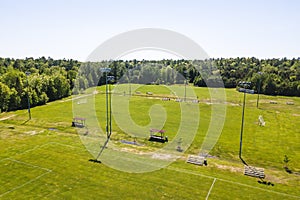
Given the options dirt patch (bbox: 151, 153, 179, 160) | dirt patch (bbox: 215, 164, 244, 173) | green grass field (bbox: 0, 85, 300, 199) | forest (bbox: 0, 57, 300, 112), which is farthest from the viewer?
forest (bbox: 0, 57, 300, 112)

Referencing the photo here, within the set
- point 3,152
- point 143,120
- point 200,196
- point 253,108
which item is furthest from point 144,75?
point 200,196

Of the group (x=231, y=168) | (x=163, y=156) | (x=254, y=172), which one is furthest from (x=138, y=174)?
(x=254, y=172)

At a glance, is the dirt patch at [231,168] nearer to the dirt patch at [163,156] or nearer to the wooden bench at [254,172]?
the wooden bench at [254,172]

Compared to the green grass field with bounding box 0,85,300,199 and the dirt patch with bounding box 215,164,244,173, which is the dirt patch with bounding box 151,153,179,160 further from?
the dirt patch with bounding box 215,164,244,173

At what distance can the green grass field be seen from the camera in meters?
20.1

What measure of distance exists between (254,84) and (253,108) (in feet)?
104

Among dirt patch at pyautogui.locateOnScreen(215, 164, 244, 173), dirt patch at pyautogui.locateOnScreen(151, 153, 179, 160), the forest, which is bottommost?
Result: dirt patch at pyautogui.locateOnScreen(215, 164, 244, 173)

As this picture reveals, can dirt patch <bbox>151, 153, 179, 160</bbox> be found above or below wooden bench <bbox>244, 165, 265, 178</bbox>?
above

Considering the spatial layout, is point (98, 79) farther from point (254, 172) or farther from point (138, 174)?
point (254, 172)

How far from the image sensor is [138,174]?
2314cm

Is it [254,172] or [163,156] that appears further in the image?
[163,156]

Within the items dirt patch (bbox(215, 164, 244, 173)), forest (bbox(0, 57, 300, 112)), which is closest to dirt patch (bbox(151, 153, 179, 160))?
dirt patch (bbox(215, 164, 244, 173))

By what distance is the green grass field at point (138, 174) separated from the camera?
20.1 metres

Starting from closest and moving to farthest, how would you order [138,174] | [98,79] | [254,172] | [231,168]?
[138,174] < [254,172] < [231,168] < [98,79]
